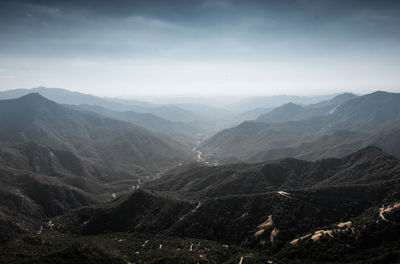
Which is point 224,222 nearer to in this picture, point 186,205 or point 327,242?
point 186,205

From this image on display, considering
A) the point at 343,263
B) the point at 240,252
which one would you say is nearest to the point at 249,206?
the point at 240,252

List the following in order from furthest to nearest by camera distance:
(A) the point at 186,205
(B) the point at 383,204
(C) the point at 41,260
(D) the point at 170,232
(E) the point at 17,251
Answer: (A) the point at 186,205, (D) the point at 170,232, (B) the point at 383,204, (E) the point at 17,251, (C) the point at 41,260

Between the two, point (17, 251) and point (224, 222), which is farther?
point (224, 222)

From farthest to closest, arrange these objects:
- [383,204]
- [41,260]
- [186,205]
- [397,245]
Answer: [186,205] → [383,204] → [397,245] → [41,260]

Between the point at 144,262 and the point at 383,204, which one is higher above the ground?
the point at 383,204

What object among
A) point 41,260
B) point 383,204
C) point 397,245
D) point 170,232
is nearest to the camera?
point 41,260

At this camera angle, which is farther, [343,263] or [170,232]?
[170,232]

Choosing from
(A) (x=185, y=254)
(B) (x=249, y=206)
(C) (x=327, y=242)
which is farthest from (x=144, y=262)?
(C) (x=327, y=242)

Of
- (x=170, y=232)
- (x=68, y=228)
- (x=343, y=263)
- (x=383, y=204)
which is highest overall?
(x=383, y=204)

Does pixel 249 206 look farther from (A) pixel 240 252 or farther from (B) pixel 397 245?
(B) pixel 397 245
